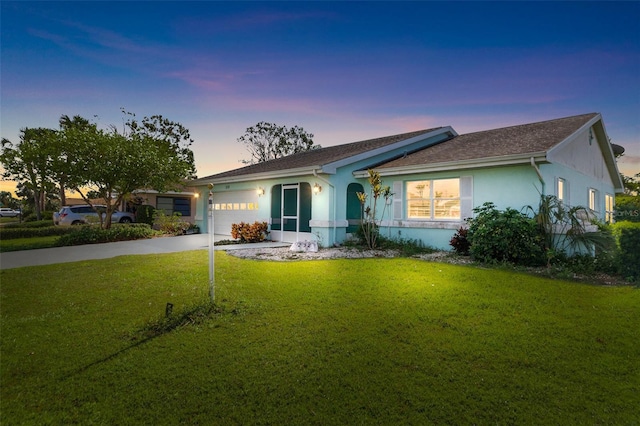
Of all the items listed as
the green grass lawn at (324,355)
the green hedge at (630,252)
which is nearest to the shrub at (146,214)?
the green grass lawn at (324,355)

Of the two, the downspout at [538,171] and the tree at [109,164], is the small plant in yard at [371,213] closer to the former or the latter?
the downspout at [538,171]

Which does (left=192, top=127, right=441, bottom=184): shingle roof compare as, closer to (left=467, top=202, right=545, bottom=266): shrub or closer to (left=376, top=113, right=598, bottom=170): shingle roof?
(left=376, top=113, right=598, bottom=170): shingle roof

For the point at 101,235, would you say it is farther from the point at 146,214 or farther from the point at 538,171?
the point at 538,171

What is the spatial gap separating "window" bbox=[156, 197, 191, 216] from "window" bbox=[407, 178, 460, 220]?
1931 centimetres

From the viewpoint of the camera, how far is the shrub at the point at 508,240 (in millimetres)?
8086

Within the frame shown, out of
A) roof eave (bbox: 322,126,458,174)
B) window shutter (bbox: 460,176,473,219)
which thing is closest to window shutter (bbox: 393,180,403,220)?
roof eave (bbox: 322,126,458,174)

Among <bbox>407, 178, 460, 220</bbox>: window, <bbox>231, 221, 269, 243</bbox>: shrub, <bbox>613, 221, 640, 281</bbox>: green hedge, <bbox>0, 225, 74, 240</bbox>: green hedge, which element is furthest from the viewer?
<bbox>0, 225, 74, 240</bbox>: green hedge

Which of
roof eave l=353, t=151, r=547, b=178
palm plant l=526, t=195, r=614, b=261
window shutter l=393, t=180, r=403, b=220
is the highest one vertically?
roof eave l=353, t=151, r=547, b=178

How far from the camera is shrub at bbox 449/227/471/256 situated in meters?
9.54

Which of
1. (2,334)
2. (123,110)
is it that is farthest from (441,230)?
(123,110)

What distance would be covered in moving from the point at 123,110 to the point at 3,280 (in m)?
23.9

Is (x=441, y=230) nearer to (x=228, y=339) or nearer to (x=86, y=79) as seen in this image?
(x=228, y=339)

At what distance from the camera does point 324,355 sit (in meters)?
3.35

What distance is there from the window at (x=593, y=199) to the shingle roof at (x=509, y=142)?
10.9 feet
